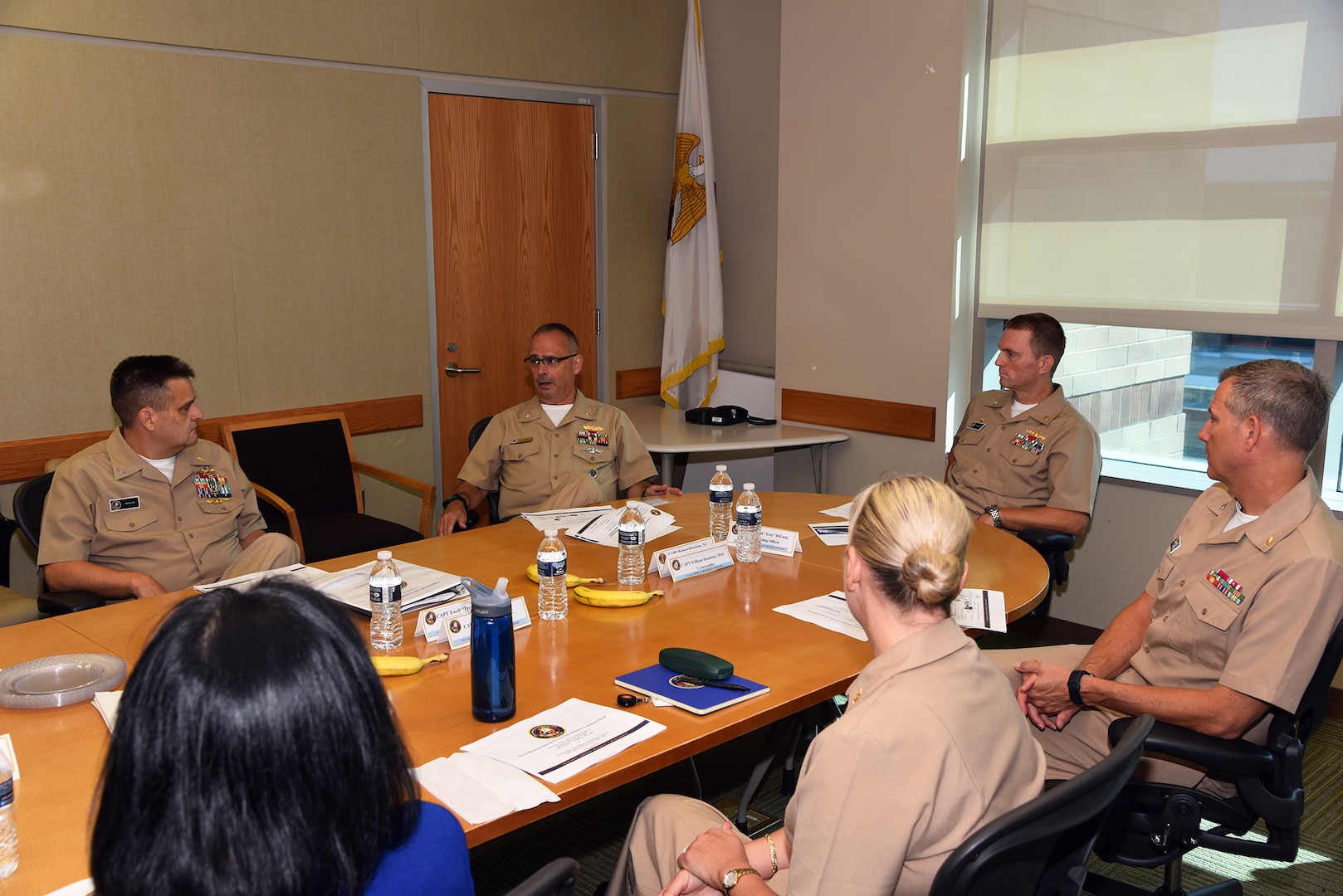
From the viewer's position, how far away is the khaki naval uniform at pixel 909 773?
1.34 metres

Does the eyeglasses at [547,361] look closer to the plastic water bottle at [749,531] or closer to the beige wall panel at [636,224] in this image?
the plastic water bottle at [749,531]

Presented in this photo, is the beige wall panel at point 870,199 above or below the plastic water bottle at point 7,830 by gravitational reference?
above

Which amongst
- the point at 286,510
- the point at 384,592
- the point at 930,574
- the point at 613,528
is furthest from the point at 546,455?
the point at 930,574

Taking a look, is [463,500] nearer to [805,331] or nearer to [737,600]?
[737,600]

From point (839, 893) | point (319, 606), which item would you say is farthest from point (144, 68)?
point (839, 893)

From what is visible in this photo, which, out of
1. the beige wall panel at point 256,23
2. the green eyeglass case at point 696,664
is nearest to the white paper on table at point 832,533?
the green eyeglass case at point 696,664

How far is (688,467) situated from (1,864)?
15.7 feet

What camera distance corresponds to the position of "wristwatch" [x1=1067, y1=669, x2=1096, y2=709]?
2.28 meters

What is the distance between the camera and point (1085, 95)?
4312 millimetres

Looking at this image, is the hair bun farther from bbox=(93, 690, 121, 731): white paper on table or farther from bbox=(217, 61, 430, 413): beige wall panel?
bbox=(217, 61, 430, 413): beige wall panel

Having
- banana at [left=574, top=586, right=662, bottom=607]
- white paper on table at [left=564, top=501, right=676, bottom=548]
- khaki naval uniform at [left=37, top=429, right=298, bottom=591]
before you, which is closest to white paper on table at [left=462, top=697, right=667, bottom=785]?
banana at [left=574, top=586, right=662, bottom=607]

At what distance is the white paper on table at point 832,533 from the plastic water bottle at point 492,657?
1472 millimetres

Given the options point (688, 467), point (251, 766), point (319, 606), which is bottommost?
point (688, 467)

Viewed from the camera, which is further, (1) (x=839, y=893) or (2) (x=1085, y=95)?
(2) (x=1085, y=95)
